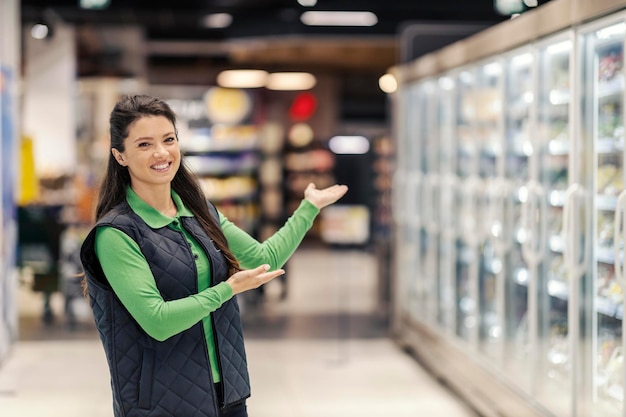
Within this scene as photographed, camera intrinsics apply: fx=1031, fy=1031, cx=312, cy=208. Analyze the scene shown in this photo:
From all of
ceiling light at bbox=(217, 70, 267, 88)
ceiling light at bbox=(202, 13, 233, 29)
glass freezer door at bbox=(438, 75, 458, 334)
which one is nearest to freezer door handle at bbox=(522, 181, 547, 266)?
glass freezer door at bbox=(438, 75, 458, 334)

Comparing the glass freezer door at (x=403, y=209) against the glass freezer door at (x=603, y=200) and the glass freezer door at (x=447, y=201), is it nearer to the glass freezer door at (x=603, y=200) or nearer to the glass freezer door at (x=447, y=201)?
the glass freezer door at (x=447, y=201)

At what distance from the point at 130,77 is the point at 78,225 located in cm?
522

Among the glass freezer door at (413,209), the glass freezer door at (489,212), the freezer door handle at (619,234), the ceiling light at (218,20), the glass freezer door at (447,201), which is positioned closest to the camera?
the freezer door handle at (619,234)

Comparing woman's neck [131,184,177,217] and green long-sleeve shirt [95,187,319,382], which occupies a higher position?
woman's neck [131,184,177,217]

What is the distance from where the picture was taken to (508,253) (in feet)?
20.2

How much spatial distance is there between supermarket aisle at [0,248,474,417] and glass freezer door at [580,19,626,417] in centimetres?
167

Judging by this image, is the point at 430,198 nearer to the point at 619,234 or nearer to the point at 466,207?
the point at 466,207

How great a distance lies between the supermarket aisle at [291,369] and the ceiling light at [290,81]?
418 inches

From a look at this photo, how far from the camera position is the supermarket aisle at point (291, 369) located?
6.43 meters

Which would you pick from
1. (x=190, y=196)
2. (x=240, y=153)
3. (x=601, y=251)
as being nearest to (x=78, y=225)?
(x=240, y=153)

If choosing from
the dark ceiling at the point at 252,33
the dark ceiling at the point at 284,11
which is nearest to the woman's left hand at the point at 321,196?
the dark ceiling at the point at 252,33

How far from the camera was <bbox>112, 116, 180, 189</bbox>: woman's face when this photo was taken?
2.71 m

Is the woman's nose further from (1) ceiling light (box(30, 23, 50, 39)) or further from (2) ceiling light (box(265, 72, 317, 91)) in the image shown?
(2) ceiling light (box(265, 72, 317, 91))

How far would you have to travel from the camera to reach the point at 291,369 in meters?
7.77
